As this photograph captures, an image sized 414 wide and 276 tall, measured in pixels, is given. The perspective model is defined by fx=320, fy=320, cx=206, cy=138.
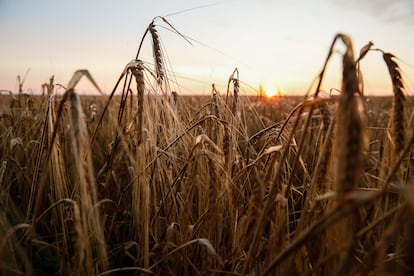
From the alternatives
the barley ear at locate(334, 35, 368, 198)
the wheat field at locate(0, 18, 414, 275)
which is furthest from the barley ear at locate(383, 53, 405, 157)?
the barley ear at locate(334, 35, 368, 198)

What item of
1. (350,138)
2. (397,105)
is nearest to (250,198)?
(397,105)

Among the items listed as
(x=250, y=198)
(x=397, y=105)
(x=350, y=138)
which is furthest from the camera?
(x=250, y=198)

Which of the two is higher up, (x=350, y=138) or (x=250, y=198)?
(x=350, y=138)

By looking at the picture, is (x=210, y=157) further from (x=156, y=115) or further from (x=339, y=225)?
(x=339, y=225)

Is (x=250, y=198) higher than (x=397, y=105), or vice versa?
(x=397, y=105)

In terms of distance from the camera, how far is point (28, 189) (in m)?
1.67

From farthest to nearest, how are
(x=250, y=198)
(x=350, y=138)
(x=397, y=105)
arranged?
1. (x=250, y=198)
2. (x=397, y=105)
3. (x=350, y=138)

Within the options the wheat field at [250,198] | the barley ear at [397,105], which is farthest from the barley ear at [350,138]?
the barley ear at [397,105]

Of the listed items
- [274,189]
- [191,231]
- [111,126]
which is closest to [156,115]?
[191,231]

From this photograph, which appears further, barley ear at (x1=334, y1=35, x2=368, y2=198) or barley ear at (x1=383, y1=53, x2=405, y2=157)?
barley ear at (x1=383, y1=53, x2=405, y2=157)

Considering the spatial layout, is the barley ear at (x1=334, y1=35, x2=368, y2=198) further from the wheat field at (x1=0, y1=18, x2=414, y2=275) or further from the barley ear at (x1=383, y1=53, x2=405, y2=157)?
the barley ear at (x1=383, y1=53, x2=405, y2=157)

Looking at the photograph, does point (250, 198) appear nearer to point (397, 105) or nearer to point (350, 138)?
point (397, 105)

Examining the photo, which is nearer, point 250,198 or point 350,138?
point 350,138

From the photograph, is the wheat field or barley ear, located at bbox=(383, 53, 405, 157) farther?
barley ear, located at bbox=(383, 53, 405, 157)
